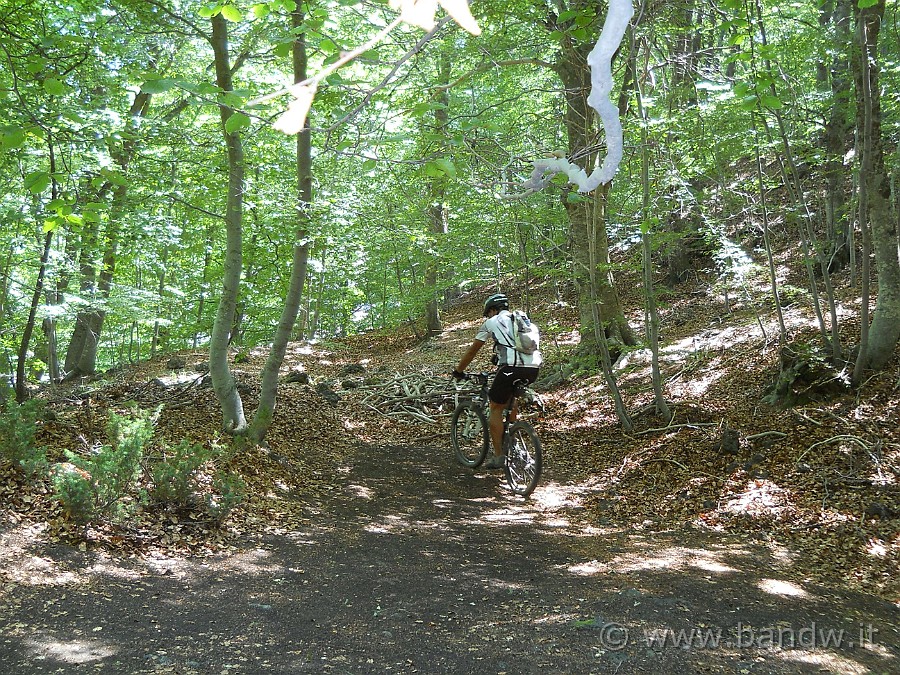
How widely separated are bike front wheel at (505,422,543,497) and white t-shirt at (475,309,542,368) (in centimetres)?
67

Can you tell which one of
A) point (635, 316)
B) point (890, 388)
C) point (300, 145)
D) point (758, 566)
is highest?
point (300, 145)

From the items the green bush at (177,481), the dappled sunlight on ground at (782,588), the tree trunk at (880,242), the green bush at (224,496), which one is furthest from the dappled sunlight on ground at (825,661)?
the green bush at (177,481)

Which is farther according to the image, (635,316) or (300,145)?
(635,316)

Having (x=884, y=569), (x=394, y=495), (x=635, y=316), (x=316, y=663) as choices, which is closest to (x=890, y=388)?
(x=884, y=569)

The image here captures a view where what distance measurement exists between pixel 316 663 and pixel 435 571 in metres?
1.51

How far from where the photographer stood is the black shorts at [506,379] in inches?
268

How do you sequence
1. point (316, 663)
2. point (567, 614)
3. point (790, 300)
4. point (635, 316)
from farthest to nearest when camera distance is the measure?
point (635, 316)
point (790, 300)
point (567, 614)
point (316, 663)

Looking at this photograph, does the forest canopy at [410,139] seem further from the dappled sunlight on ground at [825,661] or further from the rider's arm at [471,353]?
the dappled sunlight on ground at [825,661]

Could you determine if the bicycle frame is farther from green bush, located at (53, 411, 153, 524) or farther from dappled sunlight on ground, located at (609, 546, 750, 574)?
green bush, located at (53, 411, 153, 524)

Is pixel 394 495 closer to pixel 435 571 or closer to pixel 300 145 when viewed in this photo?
pixel 435 571

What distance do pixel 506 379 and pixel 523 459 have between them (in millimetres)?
875

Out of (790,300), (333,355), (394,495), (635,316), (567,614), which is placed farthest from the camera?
(333,355)

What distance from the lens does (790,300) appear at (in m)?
10.9

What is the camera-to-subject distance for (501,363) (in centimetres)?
684
